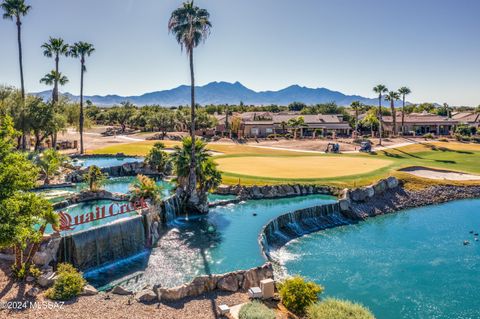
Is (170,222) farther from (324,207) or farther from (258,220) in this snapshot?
(324,207)

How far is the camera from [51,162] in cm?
4188

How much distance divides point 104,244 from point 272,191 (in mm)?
20545

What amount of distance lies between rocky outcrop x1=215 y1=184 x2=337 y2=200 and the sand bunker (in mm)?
16056

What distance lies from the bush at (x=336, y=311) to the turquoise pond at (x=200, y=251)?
330 inches

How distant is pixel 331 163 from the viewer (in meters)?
57.6

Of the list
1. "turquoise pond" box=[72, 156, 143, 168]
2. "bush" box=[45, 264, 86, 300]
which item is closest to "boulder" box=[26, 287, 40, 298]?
"bush" box=[45, 264, 86, 300]

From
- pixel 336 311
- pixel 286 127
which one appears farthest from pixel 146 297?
pixel 286 127

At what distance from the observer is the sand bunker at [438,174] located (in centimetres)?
4925

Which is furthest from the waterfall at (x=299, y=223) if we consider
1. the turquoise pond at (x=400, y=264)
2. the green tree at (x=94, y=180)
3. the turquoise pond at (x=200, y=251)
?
the green tree at (x=94, y=180)

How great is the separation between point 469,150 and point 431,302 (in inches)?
2513

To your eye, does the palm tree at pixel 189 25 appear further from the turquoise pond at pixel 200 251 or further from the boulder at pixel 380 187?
the boulder at pixel 380 187

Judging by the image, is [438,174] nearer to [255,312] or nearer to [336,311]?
[336,311]

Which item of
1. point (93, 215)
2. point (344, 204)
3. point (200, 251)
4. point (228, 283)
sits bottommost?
point (200, 251)

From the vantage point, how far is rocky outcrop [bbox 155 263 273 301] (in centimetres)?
1727
